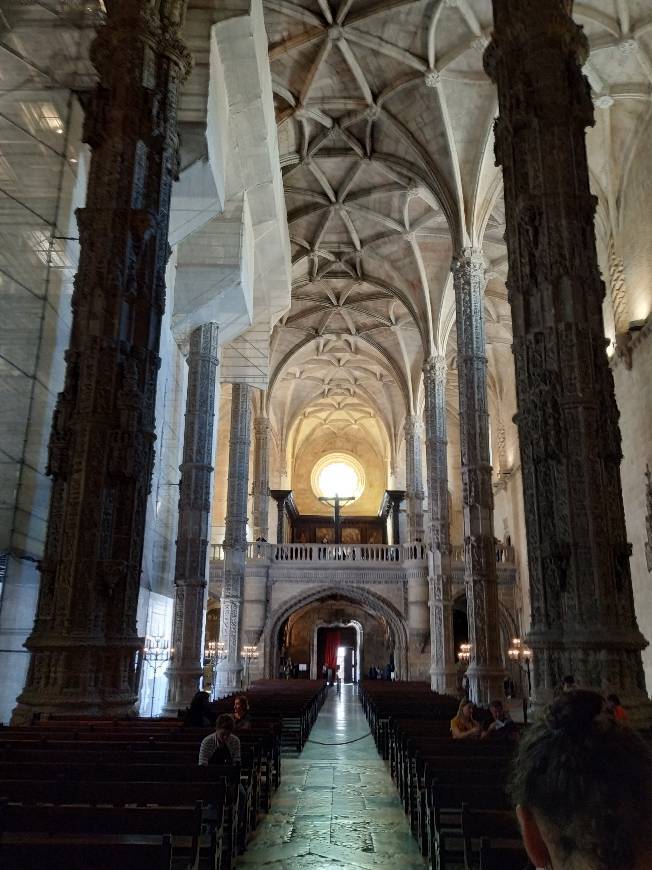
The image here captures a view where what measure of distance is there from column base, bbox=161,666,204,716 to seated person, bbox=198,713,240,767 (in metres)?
12.2

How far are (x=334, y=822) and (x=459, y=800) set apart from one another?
104 inches

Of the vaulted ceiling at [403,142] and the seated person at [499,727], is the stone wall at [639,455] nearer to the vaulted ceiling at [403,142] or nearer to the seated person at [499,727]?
the vaulted ceiling at [403,142]

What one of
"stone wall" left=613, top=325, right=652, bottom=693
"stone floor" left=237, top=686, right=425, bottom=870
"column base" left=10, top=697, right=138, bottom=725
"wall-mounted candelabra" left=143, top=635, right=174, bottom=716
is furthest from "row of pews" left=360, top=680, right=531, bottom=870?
"stone wall" left=613, top=325, right=652, bottom=693

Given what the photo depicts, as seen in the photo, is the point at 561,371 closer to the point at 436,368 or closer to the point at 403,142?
the point at 403,142

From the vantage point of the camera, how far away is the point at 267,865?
504 cm

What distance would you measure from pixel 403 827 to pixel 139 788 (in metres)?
3.46

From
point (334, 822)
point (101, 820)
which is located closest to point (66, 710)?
point (334, 822)

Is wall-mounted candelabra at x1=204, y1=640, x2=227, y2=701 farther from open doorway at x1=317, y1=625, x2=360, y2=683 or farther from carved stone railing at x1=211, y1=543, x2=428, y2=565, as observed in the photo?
open doorway at x1=317, y1=625, x2=360, y2=683

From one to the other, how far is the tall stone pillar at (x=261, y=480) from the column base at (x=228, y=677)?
7165 millimetres

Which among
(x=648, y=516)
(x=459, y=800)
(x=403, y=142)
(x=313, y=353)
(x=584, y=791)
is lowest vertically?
(x=459, y=800)

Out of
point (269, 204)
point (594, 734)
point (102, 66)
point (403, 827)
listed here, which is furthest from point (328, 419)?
point (594, 734)

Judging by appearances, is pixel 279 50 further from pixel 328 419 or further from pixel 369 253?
pixel 328 419

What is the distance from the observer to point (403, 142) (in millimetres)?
21625

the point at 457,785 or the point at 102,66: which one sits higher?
the point at 102,66
